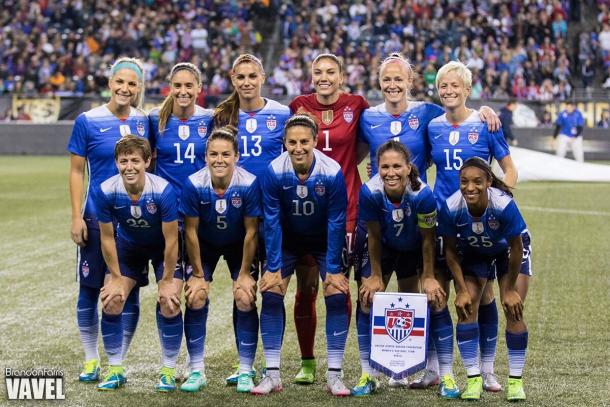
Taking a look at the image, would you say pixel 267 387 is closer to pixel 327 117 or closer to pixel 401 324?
pixel 401 324

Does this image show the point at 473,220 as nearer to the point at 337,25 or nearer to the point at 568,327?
the point at 568,327

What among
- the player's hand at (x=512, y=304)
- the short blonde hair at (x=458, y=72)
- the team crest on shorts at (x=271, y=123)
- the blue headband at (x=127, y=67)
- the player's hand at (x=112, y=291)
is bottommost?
the player's hand at (x=512, y=304)

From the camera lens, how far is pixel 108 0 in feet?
113

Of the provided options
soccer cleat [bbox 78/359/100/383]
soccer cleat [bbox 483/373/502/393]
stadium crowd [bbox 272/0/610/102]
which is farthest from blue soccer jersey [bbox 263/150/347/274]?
stadium crowd [bbox 272/0/610/102]

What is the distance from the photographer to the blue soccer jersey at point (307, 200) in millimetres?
6688

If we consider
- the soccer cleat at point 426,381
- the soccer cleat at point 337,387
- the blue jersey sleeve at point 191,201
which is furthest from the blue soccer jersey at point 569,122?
the blue jersey sleeve at point 191,201

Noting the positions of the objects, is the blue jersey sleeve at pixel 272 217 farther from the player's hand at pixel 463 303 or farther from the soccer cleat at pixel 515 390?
the soccer cleat at pixel 515 390

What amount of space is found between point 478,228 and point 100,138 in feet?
7.87

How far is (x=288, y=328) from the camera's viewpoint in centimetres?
891

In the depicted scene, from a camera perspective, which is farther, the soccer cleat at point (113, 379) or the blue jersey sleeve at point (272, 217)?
the soccer cleat at point (113, 379)

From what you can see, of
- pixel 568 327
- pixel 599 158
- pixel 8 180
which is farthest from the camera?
pixel 599 158

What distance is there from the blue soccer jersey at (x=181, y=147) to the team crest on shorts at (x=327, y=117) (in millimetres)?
736

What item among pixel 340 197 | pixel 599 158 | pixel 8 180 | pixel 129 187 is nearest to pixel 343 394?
pixel 340 197

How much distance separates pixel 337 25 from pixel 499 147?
25.9 m
